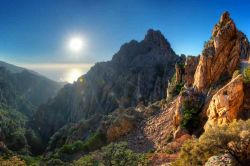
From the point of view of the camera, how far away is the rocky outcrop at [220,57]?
5438 cm

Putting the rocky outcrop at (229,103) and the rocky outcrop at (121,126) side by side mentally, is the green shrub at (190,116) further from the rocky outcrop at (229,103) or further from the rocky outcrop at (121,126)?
the rocky outcrop at (121,126)

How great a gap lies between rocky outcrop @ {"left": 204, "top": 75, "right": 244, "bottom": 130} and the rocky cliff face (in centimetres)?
9249

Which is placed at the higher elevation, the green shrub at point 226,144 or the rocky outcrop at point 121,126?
the rocky outcrop at point 121,126

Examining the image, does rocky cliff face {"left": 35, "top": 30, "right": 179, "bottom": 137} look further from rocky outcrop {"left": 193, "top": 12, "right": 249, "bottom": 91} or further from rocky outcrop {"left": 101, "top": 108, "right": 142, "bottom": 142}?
rocky outcrop {"left": 193, "top": 12, "right": 249, "bottom": 91}

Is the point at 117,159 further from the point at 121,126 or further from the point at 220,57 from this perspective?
the point at 121,126

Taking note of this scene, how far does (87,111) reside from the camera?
174 m

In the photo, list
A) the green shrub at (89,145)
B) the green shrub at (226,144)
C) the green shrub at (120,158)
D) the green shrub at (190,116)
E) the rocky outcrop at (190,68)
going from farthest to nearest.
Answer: the rocky outcrop at (190,68)
the green shrub at (89,145)
the green shrub at (190,116)
the green shrub at (120,158)
the green shrub at (226,144)

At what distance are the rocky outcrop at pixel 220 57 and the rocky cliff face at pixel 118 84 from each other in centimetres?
7849

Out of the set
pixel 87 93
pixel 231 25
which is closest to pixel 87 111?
pixel 87 93

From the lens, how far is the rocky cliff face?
491 feet

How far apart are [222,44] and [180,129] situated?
1620cm

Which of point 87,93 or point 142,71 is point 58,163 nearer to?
point 142,71

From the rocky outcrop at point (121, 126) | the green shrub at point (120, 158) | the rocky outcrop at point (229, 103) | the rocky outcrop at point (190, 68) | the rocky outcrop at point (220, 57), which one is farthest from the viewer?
the rocky outcrop at point (190, 68)

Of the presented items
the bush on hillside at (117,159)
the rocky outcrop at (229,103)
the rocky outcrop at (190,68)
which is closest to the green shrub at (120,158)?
the bush on hillside at (117,159)
